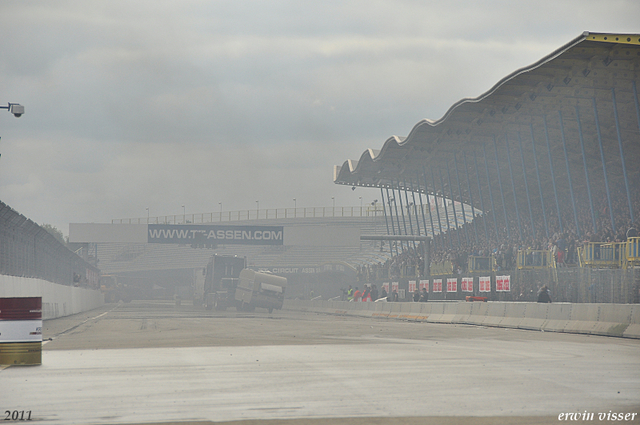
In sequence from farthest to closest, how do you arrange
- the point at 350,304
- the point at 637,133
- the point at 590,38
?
the point at 350,304 < the point at 637,133 < the point at 590,38

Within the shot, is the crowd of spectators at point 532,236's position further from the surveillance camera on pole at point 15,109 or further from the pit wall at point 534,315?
the surveillance camera on pole at point 15,109

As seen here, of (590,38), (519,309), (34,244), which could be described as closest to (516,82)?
(590,38)

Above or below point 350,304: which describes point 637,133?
above

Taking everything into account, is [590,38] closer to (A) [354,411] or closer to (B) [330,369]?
(B) [330,369]

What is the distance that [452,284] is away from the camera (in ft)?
125

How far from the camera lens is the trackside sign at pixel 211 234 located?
2719 inches

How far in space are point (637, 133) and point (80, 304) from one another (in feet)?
117

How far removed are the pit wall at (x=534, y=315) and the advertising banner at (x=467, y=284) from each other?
7.72ft

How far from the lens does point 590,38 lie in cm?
2928

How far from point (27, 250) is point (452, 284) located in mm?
19656

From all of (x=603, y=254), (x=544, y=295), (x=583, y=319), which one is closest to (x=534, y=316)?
(x=544, y=295)

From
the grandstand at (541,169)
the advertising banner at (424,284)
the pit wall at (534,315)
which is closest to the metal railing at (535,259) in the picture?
the grandstand at (541,169)

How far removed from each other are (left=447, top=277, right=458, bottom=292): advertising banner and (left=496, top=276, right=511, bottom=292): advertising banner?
17.8 ft

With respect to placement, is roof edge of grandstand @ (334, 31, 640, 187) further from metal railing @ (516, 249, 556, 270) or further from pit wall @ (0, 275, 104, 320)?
pit wall @ (0, 275, 104, 320)
